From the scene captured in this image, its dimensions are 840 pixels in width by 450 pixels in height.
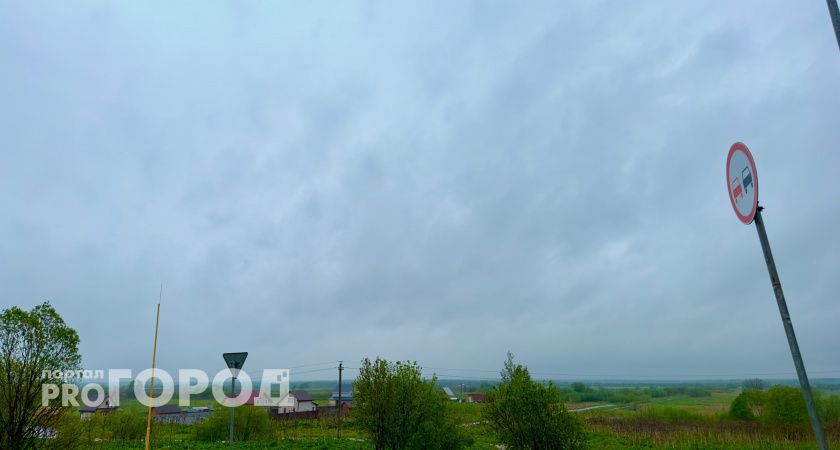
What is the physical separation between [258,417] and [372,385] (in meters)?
25.3

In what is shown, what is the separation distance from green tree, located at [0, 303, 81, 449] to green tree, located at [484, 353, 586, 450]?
457 inches

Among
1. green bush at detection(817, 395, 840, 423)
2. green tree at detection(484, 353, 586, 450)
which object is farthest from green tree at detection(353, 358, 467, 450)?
green bush at detection(817, 395, 840, 423)

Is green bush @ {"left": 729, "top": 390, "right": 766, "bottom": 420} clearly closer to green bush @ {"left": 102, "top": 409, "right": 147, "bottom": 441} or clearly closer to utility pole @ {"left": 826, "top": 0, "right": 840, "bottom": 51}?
utility pole @ {"left": 826, "top": 0, "right": 840, "bottom": 51}

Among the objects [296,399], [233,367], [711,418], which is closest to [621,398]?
[711,418]

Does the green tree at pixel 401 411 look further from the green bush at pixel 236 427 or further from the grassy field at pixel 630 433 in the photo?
the green bush at pixel 236 427

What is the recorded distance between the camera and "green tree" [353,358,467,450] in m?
16.5

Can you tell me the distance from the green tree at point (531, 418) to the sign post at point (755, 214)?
9700 millimetres

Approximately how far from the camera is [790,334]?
4.33m

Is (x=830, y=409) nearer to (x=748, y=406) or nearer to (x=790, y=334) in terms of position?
(x=748, y=406)

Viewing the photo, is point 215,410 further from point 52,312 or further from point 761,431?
point 761,431

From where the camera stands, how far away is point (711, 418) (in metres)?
52.3

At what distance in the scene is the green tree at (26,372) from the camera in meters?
12.0

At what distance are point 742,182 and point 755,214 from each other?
1.01 feet

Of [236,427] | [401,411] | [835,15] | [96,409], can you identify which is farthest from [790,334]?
[236,427]
